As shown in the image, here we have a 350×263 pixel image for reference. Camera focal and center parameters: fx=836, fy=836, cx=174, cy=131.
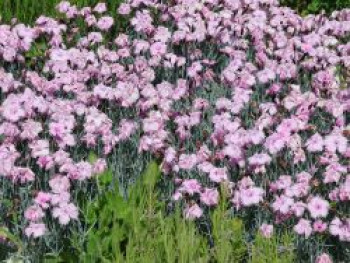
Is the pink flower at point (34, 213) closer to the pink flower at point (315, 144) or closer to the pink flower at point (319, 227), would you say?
the pink flower at point (319, 227)

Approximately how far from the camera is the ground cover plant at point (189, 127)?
4117 mm

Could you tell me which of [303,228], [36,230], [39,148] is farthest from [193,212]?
[39,148]

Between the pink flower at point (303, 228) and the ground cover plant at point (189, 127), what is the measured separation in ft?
0.03

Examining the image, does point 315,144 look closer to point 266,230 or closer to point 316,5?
point 266,230

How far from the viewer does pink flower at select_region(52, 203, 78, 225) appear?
398 centimetres

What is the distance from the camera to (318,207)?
13.2ft

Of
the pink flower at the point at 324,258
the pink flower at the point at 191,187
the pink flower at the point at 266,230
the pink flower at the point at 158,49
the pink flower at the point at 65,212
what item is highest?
the pink flower at the point at 158,49

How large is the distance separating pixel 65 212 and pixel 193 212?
2.05 ft

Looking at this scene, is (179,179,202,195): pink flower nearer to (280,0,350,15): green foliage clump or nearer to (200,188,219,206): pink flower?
(200,188,219,206): pink flower

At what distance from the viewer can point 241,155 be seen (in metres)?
4.40

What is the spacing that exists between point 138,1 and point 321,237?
2851 millimetres

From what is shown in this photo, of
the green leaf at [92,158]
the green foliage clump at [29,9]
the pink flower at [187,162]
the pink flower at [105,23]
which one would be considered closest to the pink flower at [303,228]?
the pink flower at [187,162]

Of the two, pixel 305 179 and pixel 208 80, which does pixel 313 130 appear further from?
pixel 208 80

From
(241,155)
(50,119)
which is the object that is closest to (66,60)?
(50,119)
